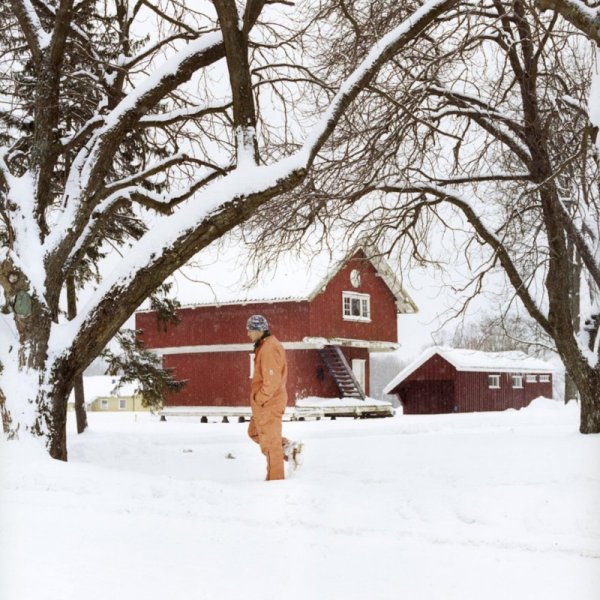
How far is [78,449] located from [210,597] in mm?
8554

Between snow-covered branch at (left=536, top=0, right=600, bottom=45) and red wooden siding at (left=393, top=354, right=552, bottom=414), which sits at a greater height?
snow-covered branch at (left=536, top=0, right=600, bottom=45)

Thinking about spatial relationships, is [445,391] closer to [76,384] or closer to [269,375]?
[76,384]

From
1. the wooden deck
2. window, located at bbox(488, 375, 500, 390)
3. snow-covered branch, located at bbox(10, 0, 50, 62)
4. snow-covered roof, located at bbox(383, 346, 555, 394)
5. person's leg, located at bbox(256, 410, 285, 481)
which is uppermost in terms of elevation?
snow-covered branch, located at bbox(10, 0, 50, 62)

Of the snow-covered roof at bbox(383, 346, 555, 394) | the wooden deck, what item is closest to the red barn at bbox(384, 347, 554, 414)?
the snow-covered roof at bbox(383, 346, 555, 394)

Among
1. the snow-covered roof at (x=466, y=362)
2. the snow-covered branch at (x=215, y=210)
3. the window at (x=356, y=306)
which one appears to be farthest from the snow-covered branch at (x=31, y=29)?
Result: the snow-covered roof at (x=466, y=362)

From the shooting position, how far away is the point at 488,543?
511 centimetres

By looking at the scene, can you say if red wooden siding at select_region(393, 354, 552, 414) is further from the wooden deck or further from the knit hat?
the knit hat

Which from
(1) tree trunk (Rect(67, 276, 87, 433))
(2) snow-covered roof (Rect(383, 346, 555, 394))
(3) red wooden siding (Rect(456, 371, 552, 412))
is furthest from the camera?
(3) red wooden siding (Rect(456, 371, 552, 412))

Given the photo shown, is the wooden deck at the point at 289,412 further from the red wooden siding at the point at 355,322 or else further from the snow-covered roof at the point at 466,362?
the snow-covered roof at the point at 466,362

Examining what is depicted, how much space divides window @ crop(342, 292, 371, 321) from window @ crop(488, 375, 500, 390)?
8309mm

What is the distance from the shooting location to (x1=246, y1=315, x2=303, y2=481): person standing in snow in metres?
7.95

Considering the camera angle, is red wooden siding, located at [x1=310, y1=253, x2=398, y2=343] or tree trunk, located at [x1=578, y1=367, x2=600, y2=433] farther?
red wooden siding, located at [x1=310, y1=253, x2=398, y2=343]

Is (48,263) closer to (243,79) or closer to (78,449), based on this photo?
(243,79)

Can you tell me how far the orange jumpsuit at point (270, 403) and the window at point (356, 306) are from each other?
78.9 feet
